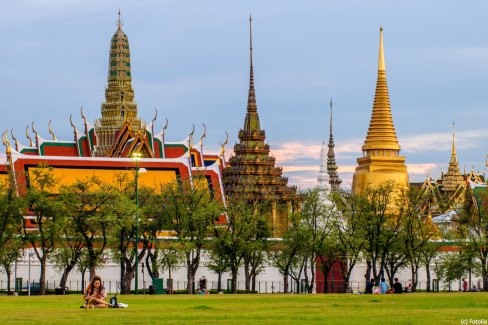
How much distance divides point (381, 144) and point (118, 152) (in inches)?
984

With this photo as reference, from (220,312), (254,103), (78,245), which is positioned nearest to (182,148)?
(254,103)

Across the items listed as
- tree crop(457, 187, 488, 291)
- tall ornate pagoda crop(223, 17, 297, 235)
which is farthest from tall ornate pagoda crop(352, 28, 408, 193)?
tree crop(457, 187, 488, 291)

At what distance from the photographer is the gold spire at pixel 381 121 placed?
11762 centimetres

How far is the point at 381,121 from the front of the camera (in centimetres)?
11788

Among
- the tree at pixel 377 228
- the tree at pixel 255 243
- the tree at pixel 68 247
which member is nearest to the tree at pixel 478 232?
the tree at pixel 377 228

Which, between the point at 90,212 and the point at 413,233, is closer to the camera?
the point at 90,212

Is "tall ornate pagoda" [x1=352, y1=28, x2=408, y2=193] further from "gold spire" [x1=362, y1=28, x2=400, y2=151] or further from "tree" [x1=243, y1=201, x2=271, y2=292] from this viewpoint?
"tree" [x1=243, y1=201, x2=271, y2=292]

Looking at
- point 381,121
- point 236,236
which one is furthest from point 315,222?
point 381,121

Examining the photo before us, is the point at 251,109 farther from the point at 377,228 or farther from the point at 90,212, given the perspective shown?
the point at 90,212

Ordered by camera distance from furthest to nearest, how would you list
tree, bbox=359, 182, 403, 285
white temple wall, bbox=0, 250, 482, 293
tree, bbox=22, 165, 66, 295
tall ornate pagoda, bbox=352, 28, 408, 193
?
1. tall ornate pagoda, bbox=352, 28, 408, 193
2. white temple wall, bbox=0, 250, 482, 293
3. tree, bbox=359, 182, 403, 285
4. tree, bbox=22, 165, 66, 295

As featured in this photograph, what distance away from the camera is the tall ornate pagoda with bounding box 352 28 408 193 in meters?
118

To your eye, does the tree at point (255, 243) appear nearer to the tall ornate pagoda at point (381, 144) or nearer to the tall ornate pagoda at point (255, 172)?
the tall ornate pagoda at point (255, 172)

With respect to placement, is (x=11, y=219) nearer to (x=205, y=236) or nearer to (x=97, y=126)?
(x=205, y=236)

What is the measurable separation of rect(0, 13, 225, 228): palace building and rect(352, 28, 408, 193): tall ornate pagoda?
1440cm
